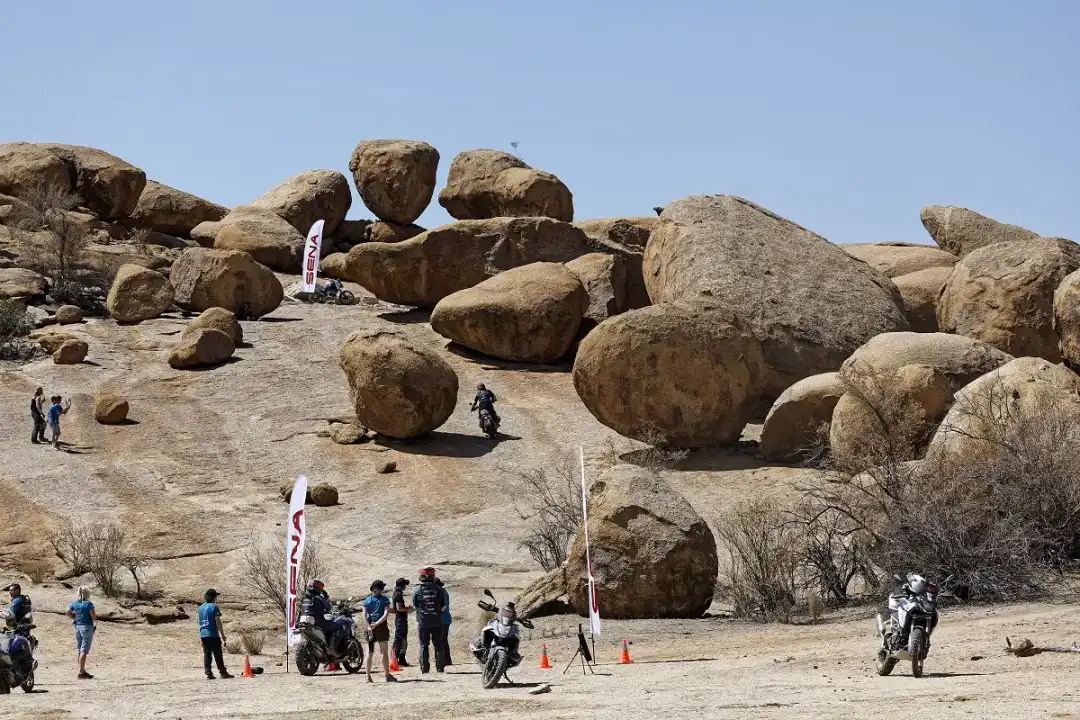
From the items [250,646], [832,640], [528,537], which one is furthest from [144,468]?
[832,640]

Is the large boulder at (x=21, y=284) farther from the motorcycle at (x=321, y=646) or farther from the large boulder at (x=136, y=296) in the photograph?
the motorcycle at (x=321, y=646)

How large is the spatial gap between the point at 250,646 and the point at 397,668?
325 cm

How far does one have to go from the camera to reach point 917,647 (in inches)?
483

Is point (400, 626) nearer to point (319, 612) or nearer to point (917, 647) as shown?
point (319, 612)

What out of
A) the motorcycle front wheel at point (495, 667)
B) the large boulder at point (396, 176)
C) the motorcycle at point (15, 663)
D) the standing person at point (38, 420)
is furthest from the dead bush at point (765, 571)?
the large boulder at point (396, 176)

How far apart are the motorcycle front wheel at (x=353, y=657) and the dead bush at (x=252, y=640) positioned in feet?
9.63

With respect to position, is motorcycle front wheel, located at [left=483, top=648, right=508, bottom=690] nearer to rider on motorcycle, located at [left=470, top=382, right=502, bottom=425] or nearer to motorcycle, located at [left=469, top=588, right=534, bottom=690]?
motorcycle, located at [left=469, top=588, right=534, bottom=690]

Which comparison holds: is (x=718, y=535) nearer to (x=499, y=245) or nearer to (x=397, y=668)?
(x=397, y=668)

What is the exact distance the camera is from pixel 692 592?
17.9 m

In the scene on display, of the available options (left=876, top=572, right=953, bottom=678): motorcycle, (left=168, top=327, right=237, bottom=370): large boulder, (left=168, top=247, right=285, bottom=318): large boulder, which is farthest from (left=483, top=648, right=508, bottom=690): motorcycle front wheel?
(left=168, top=247, right=285, bottom=318): large boulder

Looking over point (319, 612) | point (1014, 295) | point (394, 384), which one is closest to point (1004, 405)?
point (1014, 295)

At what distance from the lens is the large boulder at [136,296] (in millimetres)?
38094

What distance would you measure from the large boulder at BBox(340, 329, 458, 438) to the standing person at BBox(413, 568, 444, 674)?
1326cm

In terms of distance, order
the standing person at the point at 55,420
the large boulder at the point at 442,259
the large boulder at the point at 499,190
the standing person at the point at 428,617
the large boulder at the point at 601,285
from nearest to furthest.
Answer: the standing person at the point at 428,617
the standing person at the point at 55,420
the large boulder at the point at 601,285
the large boulder at the point at 442,259
the large boulder at the point at 499,190
